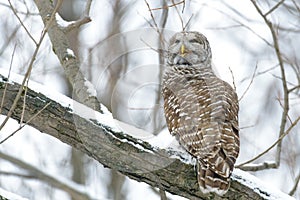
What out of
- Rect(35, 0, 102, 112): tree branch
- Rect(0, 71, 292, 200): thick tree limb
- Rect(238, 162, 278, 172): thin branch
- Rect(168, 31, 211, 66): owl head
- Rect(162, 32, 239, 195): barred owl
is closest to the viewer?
Rect(0, 71, 292, 200): thick tree limb

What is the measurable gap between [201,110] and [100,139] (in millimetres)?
1060

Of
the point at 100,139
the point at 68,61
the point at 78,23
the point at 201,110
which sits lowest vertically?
the point at 201,110

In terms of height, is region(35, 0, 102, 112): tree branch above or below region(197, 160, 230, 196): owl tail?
above

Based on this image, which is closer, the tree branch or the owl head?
the tree branch

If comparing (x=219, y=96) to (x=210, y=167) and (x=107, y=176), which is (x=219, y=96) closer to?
(x=210, y=167)

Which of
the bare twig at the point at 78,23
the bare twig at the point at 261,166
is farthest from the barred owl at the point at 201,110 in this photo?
the bare twig at the point at 78,23

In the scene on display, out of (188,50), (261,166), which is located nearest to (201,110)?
(261,166)

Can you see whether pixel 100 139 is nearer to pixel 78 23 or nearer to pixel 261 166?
pixel 78 23

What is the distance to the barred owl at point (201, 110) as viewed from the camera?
14.8 feet

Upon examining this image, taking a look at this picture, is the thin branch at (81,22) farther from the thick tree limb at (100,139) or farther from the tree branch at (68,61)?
the thick tree limb at (100,139)

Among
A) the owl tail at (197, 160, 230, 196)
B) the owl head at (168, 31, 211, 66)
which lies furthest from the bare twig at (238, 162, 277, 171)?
the owl head at (168, 31, 211, 66)

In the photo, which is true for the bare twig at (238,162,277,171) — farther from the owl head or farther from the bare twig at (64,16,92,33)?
the bare twig at (64,16,92,33)

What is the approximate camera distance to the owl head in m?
6.12

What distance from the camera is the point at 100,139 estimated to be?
14.3ft
